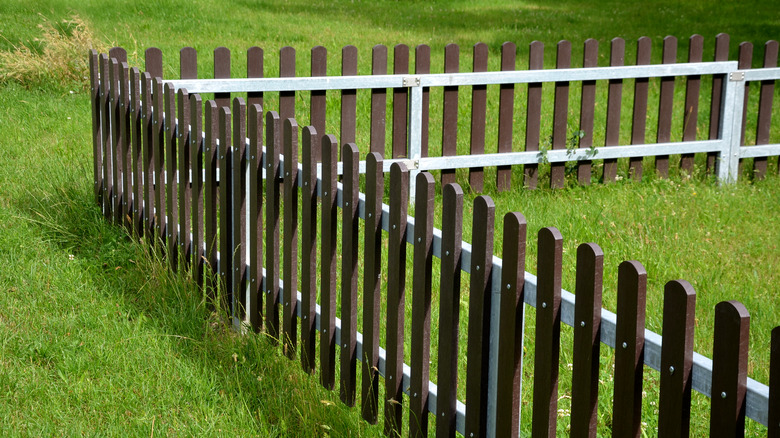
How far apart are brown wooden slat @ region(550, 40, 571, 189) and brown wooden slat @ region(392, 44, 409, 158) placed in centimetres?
122

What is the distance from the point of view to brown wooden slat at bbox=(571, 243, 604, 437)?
232 cm

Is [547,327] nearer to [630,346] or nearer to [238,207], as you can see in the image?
[630,346]

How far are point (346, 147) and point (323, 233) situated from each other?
1.27 feet

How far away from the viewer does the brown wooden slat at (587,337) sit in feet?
7.63

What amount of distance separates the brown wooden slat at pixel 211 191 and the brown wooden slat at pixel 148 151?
1.58 feet

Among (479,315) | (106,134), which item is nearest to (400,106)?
(106,134)

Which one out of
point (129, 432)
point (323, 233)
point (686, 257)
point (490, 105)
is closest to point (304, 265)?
point (323, 233)

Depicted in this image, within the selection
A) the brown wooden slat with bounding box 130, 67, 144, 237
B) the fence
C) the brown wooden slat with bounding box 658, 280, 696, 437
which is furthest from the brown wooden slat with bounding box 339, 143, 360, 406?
the brown wooden slat with bounding box 130, 67, 144, 237

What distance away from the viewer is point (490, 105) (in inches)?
397

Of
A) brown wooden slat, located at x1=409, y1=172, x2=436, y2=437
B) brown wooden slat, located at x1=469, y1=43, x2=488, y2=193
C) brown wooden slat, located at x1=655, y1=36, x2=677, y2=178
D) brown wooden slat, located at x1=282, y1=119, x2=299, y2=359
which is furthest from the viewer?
brown wooden slat, located at x1=655, y1=36, x2=677, y2=178

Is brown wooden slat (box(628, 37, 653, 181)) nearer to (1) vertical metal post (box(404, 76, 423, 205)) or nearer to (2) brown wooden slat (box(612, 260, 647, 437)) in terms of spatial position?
(1) vertical metal post (box(404, 76, 423, 205))

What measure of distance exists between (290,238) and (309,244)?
14 centimetres

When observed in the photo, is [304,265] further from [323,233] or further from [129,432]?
[129,432]

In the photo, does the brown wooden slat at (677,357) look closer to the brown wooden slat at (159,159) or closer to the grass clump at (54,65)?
the brown wooden slat at (159,159)
